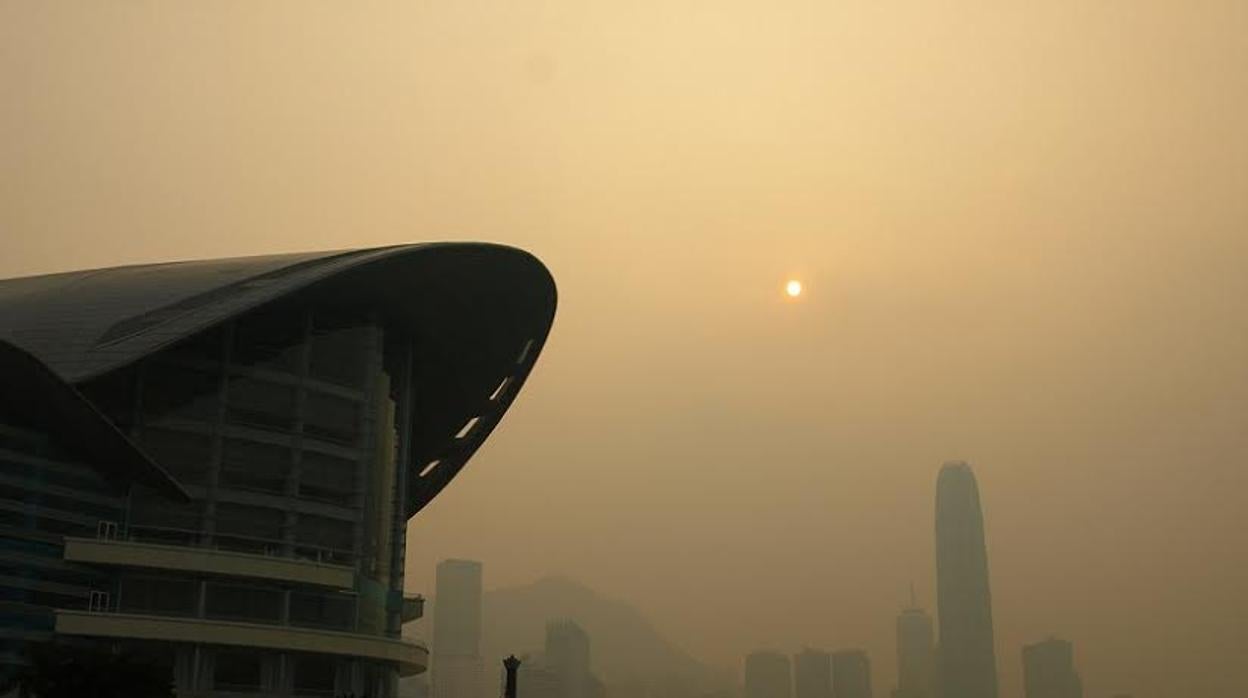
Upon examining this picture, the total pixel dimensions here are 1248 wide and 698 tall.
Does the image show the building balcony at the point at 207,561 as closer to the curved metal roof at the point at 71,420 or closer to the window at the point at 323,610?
the window at the point at 323,610

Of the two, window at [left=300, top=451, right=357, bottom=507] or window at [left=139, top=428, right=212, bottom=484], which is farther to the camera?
window at [left=300, top=451, right=357, bottom=507]

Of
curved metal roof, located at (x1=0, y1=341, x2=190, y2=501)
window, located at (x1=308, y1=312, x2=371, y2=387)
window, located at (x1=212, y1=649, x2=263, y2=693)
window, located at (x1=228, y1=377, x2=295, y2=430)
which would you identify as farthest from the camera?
window, located at (x1=308, y1=312, x2=371, y2=387)

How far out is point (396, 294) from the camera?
76062 millimetres

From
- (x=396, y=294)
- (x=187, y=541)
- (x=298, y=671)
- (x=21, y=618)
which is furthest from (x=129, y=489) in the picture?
(x=396, y=294)

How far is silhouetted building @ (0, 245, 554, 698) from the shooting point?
61719 mm

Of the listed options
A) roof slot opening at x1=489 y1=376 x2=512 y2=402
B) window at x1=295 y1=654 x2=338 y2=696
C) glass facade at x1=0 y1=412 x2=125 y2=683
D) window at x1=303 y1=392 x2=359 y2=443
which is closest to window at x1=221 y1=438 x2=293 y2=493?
window at x1=303 y1=392 x2=359 y2=443

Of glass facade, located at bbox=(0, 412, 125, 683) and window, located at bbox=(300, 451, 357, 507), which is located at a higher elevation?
window, located at bbox=(300, 451, 357, 507)

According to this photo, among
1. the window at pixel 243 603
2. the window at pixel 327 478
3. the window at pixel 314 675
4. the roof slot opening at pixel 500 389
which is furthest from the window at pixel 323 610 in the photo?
the roof slot opening at pixel 500 389

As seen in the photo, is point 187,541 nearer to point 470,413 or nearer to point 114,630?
point 114,630

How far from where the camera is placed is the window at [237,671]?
65750 mm

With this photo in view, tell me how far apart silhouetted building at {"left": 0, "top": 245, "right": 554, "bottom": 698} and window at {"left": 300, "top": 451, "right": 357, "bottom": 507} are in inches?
4.2

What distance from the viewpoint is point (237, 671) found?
218 ft

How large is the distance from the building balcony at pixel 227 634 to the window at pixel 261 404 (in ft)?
32.8

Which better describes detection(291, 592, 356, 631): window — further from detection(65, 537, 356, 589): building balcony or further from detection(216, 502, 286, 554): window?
detection(216, 502, 286, 554): window
